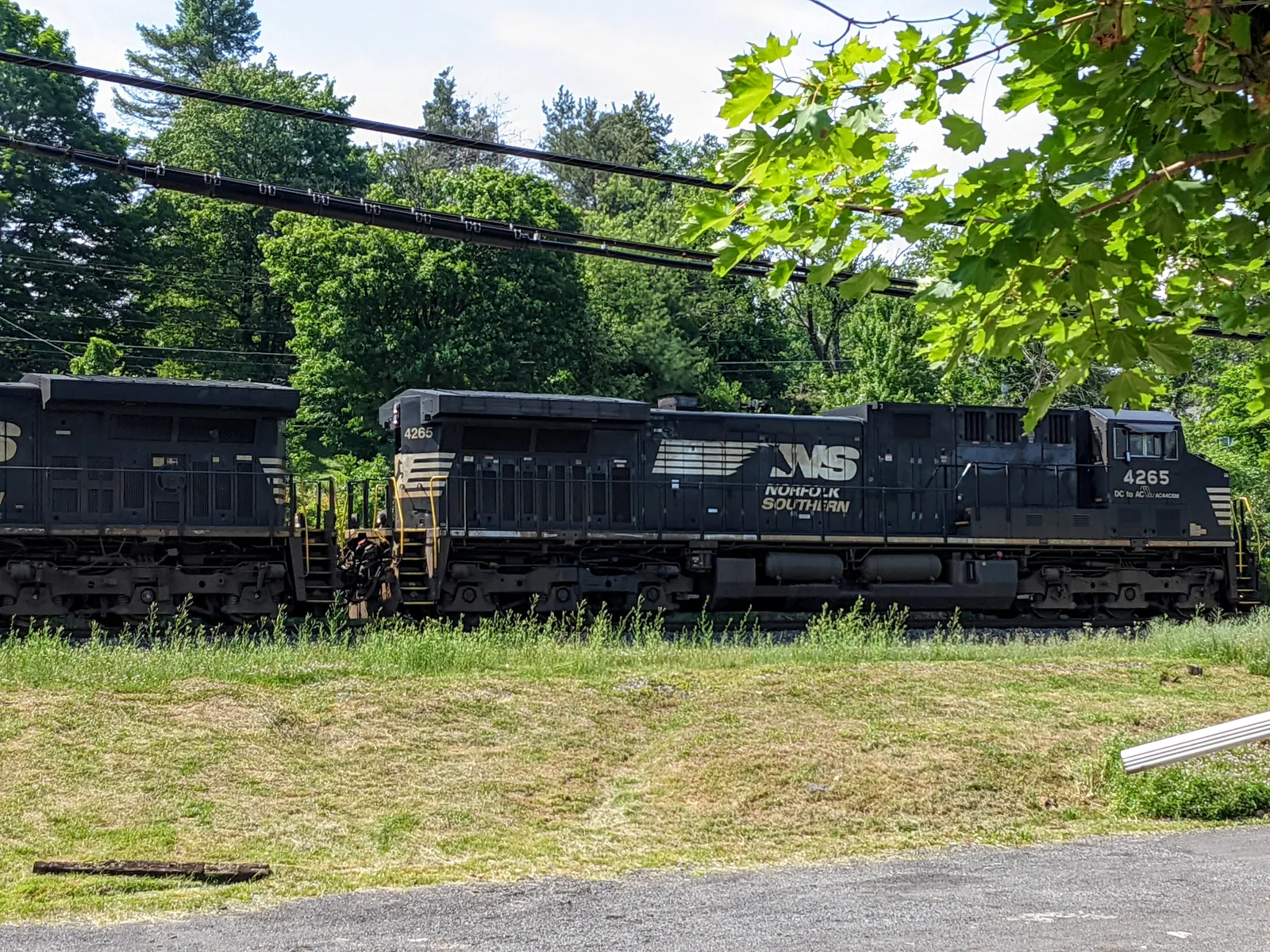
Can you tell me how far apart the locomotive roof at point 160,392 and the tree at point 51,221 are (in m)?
20.6

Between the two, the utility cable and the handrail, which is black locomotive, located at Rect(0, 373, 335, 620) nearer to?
the handrail

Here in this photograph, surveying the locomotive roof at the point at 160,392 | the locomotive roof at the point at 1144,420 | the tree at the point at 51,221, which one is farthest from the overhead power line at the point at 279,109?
the tree at the point at 51,221

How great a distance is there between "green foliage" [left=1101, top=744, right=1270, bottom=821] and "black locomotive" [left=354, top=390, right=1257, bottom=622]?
11157mm

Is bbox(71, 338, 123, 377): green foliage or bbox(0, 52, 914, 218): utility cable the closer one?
bbox(0, 52, 914, 218): utility cable

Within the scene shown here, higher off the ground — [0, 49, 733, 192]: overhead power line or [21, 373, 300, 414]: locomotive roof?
[0, 49, 733, 192]: overhead power line

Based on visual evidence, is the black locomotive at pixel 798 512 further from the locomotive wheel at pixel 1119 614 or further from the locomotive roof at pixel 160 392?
the locomotive roof at pixel 160 392

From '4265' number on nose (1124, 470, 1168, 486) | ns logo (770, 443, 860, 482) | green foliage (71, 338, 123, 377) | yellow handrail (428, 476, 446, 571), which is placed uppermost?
green foliage (71, 338, 123, 377)

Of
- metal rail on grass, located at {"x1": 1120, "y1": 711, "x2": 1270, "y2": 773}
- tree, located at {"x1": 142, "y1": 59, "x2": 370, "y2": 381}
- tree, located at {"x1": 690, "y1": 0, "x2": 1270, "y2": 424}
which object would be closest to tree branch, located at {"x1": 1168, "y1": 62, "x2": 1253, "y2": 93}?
tree, located at {"x1": 690, "y1": 0, "x2": 1270, "y2": 424}

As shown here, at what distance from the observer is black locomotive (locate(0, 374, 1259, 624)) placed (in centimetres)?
1698

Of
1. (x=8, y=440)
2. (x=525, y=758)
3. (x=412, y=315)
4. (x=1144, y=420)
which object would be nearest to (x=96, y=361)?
(x=412, y=315)

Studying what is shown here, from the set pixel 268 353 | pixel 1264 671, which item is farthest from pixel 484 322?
pixel 1264 671

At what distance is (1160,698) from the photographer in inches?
462

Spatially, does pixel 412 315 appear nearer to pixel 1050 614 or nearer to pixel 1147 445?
pixel 1050 614

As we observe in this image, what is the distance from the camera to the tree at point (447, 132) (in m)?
64.2
